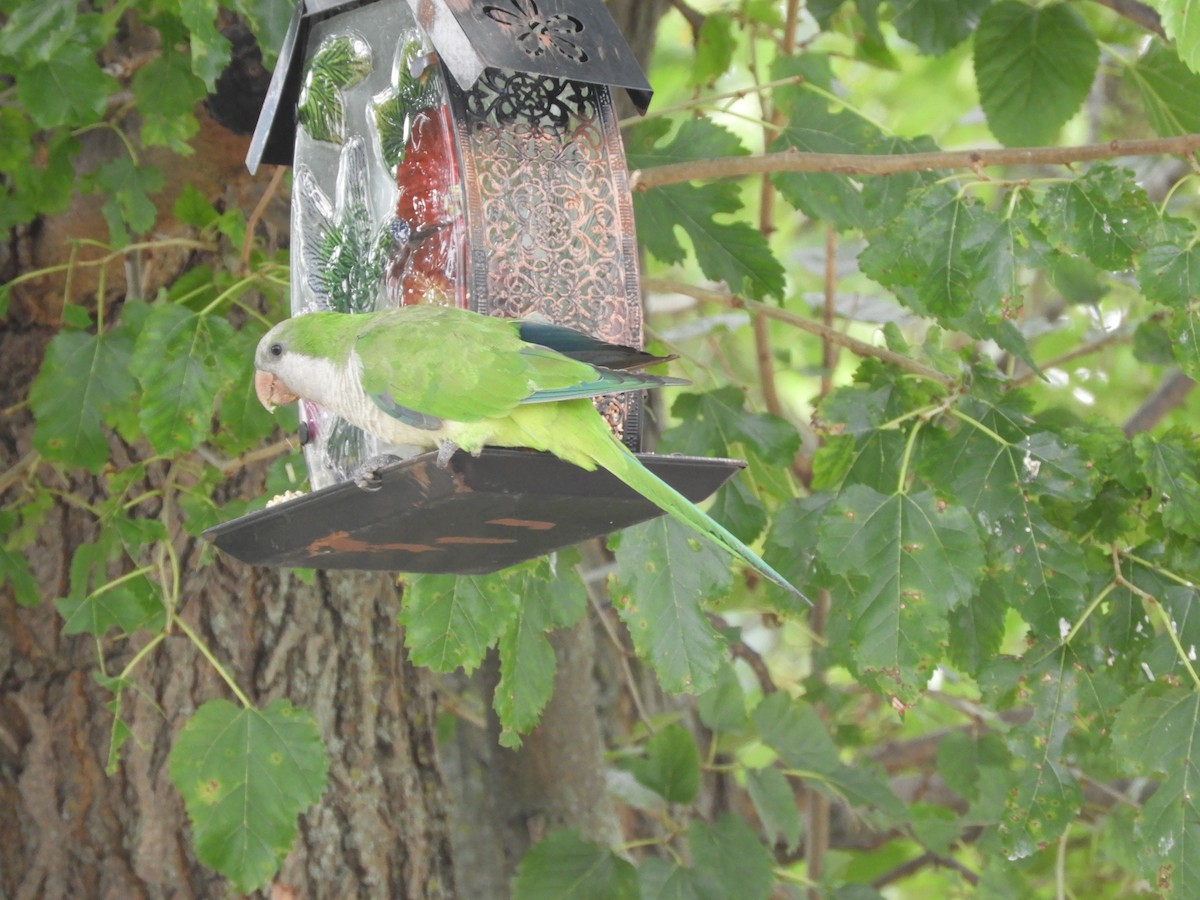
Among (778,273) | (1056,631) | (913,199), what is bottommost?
(1056,631)

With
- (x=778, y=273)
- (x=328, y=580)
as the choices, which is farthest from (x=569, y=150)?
(x=328, y=580)

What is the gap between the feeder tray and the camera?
2043 mm

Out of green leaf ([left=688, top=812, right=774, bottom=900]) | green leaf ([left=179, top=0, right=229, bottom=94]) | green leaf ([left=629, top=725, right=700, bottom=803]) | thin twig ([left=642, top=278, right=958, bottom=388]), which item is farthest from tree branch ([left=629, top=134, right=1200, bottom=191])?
green leaf ([left=688, top=812, right=774, bottom=900])

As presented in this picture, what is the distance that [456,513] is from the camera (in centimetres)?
212

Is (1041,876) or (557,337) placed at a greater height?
(557,337)

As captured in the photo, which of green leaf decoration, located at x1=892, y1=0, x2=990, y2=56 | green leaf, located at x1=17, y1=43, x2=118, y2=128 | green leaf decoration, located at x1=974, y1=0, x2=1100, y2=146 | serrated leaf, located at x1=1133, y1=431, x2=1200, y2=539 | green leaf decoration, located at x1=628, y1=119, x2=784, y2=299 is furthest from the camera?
green leaf decoration, located at x1=892, y1=0, x2=990, y2=56

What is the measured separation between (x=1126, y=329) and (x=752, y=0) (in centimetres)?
163

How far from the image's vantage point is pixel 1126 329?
15.4 ft

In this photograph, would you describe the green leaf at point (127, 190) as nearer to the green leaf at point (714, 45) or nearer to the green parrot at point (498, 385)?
the green parrot at point (498, 385)

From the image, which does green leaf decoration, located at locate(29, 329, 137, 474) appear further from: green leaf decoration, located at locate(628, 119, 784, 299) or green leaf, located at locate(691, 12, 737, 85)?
green leaf, located at locate(691, 12, 737, 85)

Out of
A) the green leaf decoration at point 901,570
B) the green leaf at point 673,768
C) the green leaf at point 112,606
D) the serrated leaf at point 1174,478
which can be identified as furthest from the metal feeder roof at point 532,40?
the green leaf at point 673,768

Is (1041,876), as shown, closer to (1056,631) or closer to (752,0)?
(1056,631)

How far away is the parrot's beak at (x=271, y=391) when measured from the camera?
247 centimetres

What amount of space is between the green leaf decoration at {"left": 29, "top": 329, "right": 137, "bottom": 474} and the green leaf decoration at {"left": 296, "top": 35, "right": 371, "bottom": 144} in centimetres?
71
